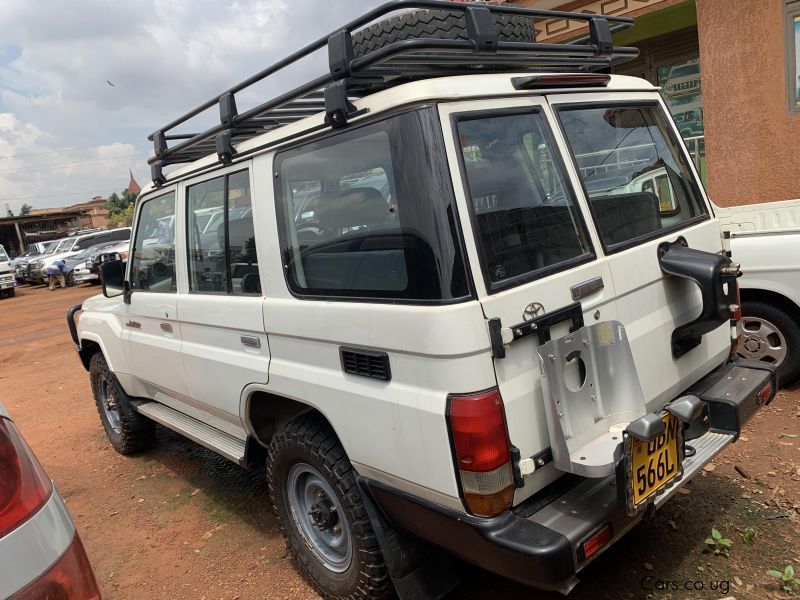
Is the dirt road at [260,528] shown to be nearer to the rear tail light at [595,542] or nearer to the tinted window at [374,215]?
the rear tail light at [595,542]

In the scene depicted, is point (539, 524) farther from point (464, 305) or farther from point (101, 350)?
point (101, 350)

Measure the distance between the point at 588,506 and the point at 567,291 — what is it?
2.50ft

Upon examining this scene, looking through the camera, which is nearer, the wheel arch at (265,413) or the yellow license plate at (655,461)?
the yellow license plate at (655,461)

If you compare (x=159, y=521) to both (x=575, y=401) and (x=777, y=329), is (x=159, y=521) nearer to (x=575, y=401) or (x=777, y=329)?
(x=575, y=401)

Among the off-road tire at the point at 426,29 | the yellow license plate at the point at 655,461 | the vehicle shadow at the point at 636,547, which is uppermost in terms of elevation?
the off-road tire at the point at 426,29

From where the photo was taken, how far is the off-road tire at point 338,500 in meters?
2.46

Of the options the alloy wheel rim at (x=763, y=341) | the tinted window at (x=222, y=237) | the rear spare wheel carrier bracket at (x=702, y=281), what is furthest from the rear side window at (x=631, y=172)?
the alloy wheel rim at (x=763, y=341)

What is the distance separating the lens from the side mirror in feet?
13.9

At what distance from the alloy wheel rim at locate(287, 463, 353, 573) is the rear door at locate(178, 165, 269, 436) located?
49 centimetres

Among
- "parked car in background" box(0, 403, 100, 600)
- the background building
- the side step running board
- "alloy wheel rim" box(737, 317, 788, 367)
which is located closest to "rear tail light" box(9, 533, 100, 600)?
"parked car in background" box(0, 403, 100, 600)

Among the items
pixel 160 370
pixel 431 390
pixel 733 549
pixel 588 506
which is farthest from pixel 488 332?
pixel 160 370

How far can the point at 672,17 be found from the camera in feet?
26.9

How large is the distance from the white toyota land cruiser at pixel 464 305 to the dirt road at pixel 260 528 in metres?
0.59

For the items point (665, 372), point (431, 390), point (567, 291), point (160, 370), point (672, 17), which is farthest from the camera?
point (672, 17)
